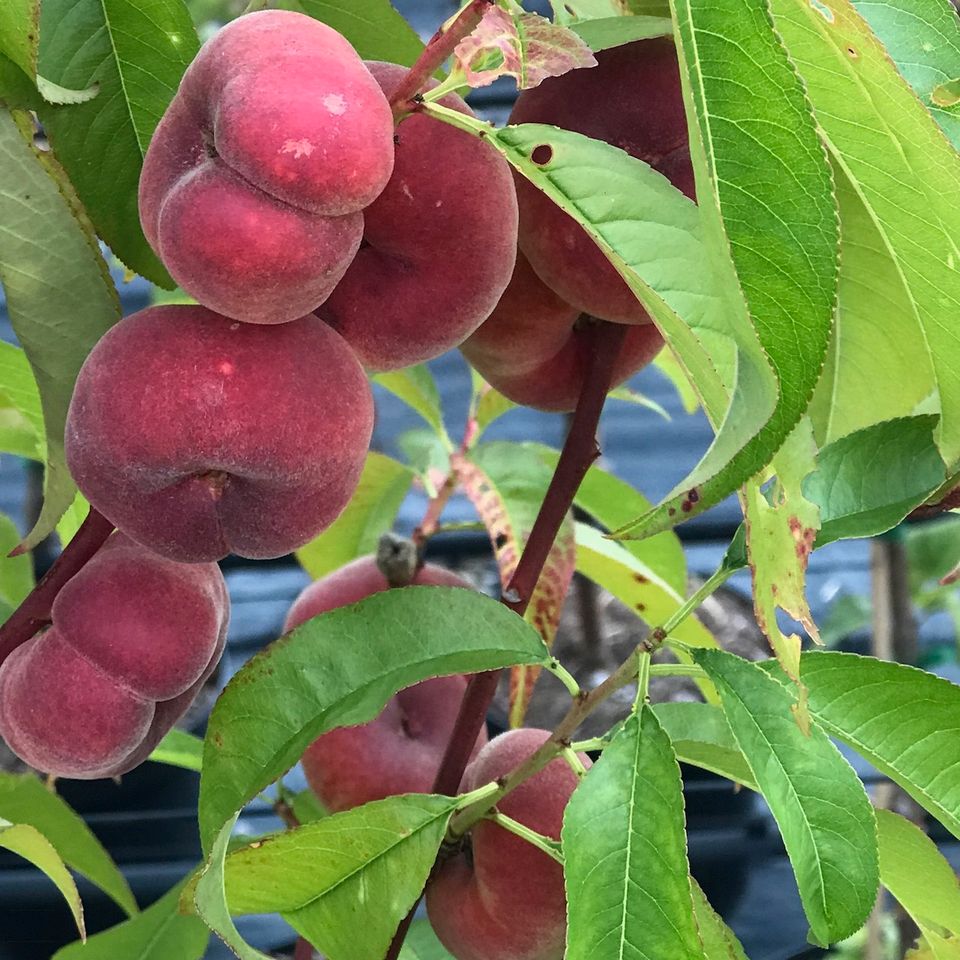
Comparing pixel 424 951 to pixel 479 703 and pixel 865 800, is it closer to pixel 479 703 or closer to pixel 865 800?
pixel 479 703

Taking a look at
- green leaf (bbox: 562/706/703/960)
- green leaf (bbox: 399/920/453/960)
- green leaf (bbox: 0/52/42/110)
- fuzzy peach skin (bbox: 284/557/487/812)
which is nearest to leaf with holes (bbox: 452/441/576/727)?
fuzzy peach skin (bbox: 284/557/487/812)

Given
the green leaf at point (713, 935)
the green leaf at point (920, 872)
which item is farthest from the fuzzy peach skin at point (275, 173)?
the green leaf at point (920, 872)

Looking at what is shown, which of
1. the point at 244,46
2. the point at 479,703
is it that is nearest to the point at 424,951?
the point at 479,703

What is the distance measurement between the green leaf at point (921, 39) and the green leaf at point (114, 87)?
30cm

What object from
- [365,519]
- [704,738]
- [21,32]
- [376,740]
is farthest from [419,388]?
[21,32]

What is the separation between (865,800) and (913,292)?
0.20m

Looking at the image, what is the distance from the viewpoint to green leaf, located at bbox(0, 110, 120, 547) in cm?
51

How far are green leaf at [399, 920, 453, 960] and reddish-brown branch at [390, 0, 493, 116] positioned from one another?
21.5 inches

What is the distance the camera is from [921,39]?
0.48 meters

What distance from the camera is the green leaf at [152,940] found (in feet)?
2.53

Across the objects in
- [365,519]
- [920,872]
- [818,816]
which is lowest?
[365,519]

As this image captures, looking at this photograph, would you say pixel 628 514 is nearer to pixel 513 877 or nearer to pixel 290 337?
pixel 513 877

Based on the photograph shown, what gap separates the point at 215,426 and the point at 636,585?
1.68 ft

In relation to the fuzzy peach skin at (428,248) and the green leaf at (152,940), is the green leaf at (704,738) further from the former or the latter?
the green leaf at (152,940)
